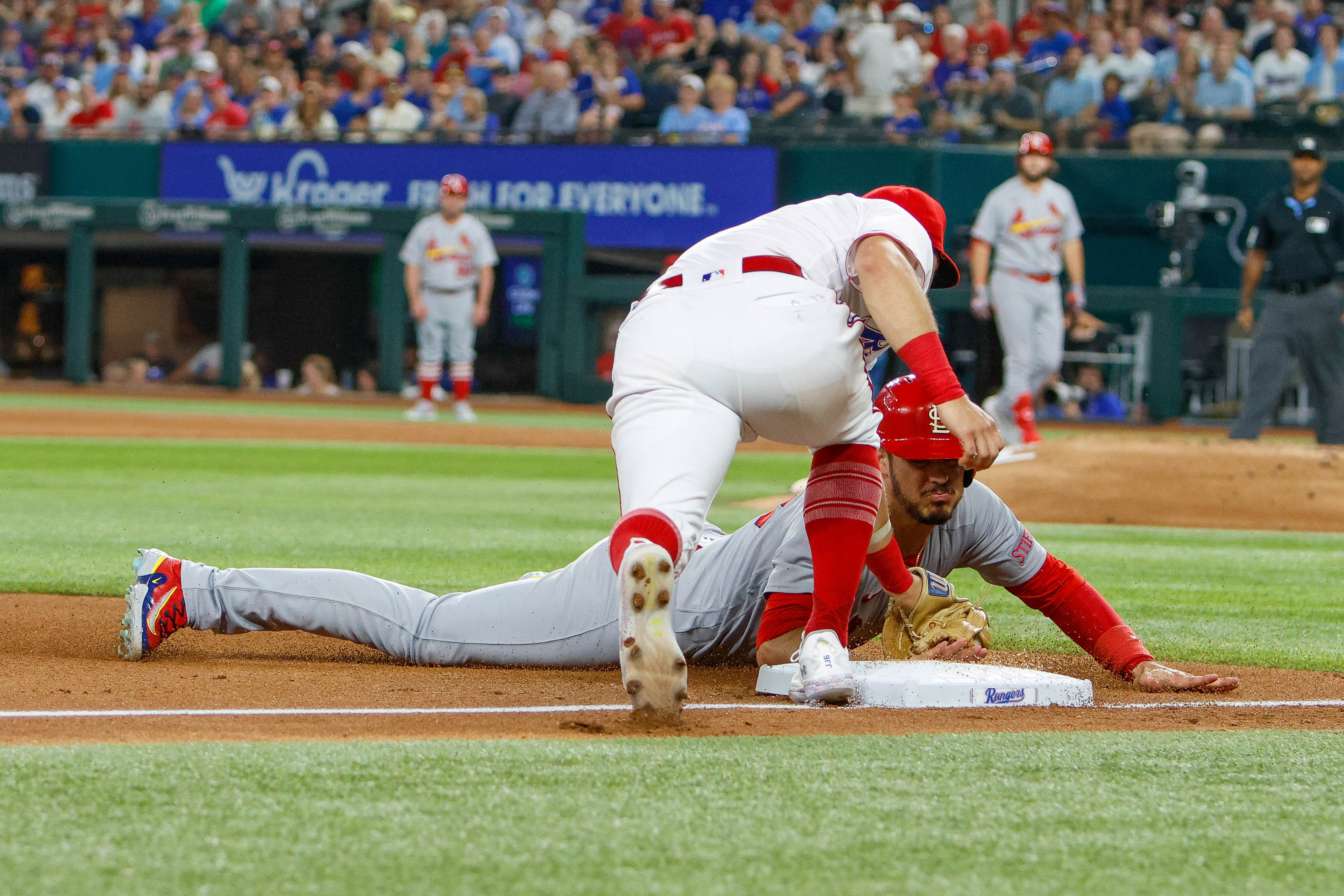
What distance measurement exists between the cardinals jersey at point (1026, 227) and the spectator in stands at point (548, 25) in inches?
318

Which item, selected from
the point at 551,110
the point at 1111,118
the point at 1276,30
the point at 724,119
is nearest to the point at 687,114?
the point at 724,119

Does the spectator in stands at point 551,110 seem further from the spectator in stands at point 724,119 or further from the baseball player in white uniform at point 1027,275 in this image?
the baseball player in white uniform at point 1027,275

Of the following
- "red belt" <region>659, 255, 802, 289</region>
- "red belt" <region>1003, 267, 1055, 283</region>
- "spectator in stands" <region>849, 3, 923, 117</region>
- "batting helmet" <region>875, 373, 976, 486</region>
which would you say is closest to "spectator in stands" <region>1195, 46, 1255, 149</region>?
"spectator in stands" <region>849, 3, 923, 117</region>

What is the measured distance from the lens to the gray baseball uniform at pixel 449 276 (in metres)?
14.4

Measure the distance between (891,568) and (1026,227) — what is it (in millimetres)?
8043

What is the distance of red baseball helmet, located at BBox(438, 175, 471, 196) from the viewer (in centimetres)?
1392

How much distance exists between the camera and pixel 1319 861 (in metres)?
2.09

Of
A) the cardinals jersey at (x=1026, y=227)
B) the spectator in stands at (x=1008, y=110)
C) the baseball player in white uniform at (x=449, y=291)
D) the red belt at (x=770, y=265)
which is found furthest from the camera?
the spectator in stands at (x=1008, y=110)

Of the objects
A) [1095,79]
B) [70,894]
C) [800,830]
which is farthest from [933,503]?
[1095,79]

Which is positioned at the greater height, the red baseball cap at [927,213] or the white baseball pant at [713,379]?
the red baseball cap at [927,213]

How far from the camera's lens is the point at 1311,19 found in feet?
50.6

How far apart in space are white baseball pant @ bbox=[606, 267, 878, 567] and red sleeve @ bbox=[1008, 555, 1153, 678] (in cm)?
102

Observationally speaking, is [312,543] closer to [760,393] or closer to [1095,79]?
[760,393]

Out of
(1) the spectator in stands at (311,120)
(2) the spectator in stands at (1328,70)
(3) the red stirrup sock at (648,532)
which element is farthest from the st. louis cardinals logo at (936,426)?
(1) the spectator in stands at (311,120)
